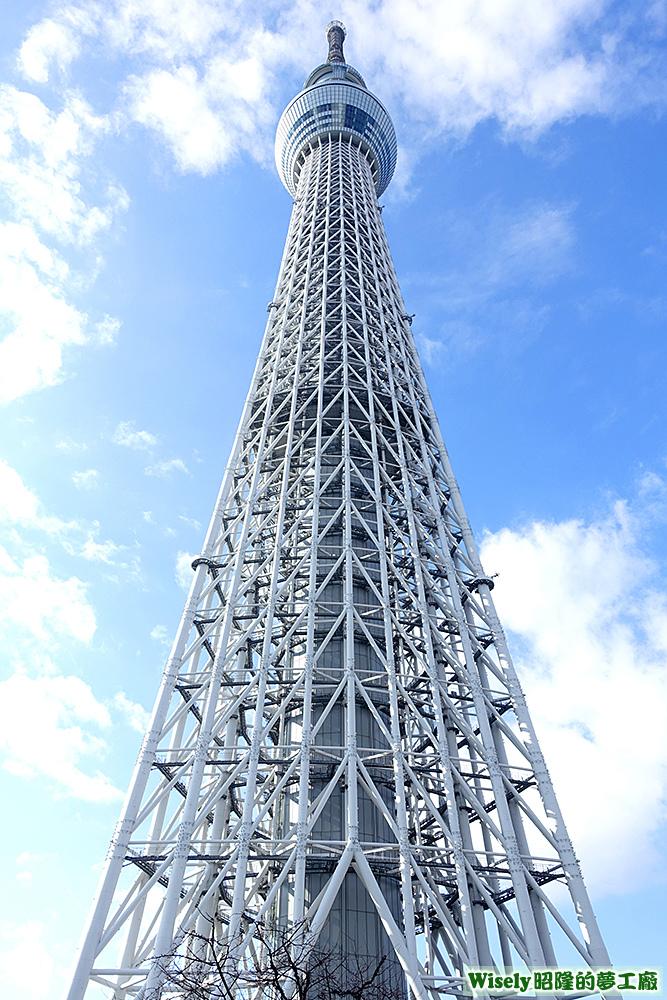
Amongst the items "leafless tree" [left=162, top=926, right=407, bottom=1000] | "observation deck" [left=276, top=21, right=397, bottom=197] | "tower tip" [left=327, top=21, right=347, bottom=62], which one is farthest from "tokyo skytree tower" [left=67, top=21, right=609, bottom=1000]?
"tower tip" [left=327, top=21, right=347, bottom=62]

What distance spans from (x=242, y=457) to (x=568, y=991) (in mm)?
27025

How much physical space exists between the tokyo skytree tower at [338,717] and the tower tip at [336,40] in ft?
127

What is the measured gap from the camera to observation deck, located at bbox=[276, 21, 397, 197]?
207 ft

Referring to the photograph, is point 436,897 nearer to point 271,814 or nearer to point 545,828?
point 545,828

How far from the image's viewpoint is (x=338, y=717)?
2848cm

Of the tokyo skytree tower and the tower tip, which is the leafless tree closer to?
the tokyo skytree tower

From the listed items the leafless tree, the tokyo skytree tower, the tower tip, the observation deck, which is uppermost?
the tower tip

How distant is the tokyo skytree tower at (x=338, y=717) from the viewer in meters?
21.9

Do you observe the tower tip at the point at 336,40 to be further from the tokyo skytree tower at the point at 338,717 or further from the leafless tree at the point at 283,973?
the leafless tree at the point at 283,973

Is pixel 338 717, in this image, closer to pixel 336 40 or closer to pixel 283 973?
pixel 283 973

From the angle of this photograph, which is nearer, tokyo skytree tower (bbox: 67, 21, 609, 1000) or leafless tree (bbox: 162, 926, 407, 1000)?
leafless tree (bbox: 162, 926, 407, 1000)

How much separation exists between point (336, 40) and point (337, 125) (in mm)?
21019

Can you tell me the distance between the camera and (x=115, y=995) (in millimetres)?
21656

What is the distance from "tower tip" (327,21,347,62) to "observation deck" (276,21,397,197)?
347 inches
